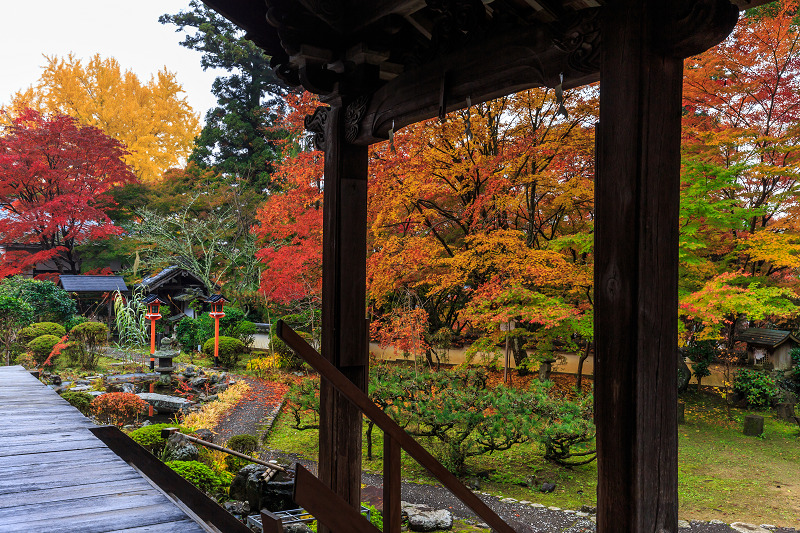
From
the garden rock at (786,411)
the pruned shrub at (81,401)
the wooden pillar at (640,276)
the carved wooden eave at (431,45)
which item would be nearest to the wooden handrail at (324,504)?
the wooden pillar at (640,276)

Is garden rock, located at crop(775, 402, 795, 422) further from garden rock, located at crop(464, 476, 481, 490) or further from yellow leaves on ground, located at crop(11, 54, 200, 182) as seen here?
yellow leaves on ground, located at crop(11, 54, 200, 182)

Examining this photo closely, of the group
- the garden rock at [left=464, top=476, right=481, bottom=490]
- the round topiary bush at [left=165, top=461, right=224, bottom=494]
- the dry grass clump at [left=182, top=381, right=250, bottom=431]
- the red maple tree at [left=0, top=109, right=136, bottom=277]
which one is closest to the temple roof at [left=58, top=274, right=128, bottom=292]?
the red maple tree at [left=0, top=109, right=136, bottom=277]

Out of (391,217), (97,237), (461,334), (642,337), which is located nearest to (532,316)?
(391,217)

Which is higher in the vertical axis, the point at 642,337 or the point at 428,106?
the point at 428,106

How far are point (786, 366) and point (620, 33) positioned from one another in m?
9.10

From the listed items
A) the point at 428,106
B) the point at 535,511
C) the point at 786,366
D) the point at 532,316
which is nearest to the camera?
the point at 428,106

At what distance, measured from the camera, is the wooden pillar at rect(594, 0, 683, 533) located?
4.72 feet

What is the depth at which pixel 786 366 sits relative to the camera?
28.0 feet

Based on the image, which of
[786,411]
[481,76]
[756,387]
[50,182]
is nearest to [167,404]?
[481,76]

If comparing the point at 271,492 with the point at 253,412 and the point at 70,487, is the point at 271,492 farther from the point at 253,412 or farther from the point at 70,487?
the point at 253,412

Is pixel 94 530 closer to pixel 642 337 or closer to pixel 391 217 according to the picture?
pixel 642 337

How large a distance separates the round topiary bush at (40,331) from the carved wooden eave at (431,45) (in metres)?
9.42

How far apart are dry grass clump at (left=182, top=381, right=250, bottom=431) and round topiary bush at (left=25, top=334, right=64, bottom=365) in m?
3.30

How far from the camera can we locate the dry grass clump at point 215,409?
7102 millimetres
